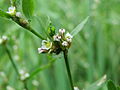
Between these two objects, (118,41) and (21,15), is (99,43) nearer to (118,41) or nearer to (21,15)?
(118,41)

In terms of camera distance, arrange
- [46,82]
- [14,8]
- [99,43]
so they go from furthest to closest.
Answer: [99,43], [46,82], [14,8]

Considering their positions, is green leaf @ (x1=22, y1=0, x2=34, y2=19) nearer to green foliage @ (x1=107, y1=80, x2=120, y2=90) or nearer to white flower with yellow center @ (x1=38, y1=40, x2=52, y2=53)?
white flower with yellow center @ (x1=38, y1=40, x2=52, y2=53)

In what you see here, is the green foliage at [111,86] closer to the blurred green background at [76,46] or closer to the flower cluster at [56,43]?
the flower cluster at [56,43]

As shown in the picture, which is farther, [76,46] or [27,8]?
[76,46]

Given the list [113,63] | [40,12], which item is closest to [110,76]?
[113,63]

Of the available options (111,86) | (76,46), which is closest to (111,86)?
(111,86)

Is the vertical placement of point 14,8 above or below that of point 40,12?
above

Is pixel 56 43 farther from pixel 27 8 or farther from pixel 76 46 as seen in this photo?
pixel 76 46

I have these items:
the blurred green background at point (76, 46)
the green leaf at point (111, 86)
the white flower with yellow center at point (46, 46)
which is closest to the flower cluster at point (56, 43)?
the white flower with yellow center at point (46, 46)

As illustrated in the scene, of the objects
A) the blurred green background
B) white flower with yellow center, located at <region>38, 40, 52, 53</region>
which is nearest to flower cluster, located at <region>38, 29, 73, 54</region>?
white flower with yellow center, located at <region>38, 40, 52, 53</region>
